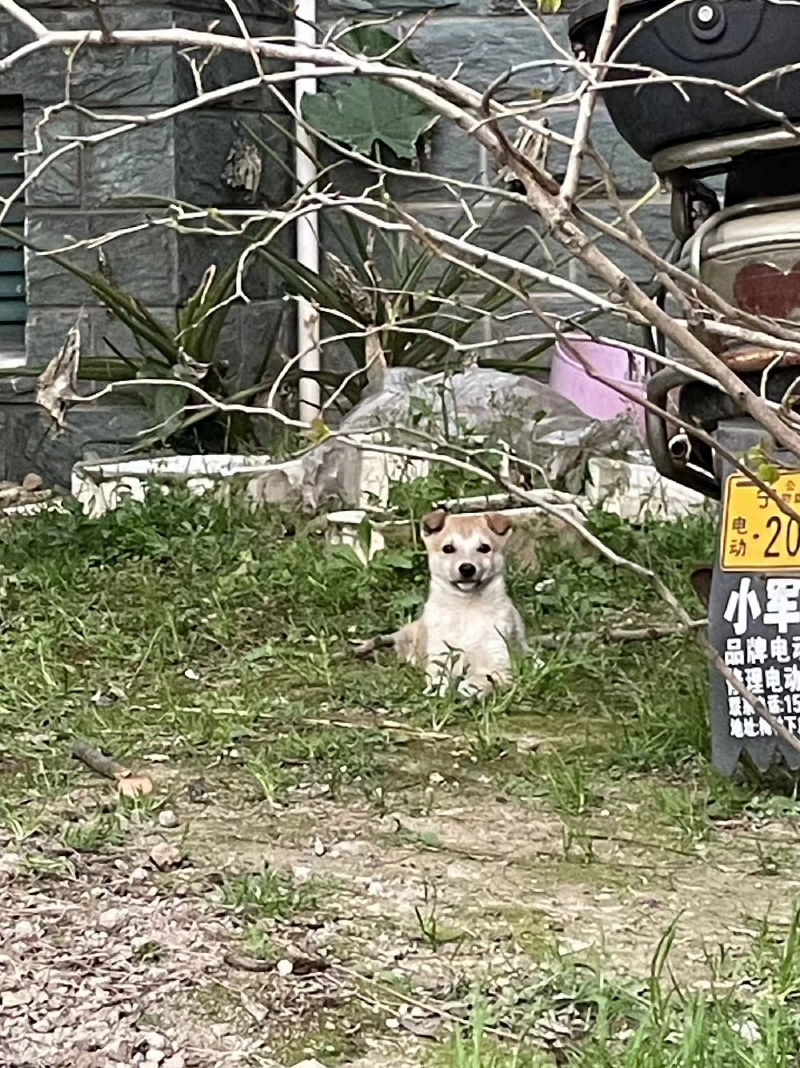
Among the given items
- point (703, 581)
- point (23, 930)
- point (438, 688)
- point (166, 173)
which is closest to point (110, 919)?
point (23, 930)

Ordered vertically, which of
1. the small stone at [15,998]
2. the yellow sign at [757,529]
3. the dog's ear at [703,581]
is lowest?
the small stone at [15,998]

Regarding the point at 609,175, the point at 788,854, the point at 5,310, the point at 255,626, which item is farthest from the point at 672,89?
the point at 5,310

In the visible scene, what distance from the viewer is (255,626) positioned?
3.78 meters

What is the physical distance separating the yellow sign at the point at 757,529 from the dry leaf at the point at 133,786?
0.96 metres

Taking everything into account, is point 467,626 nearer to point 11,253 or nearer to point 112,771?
point 112,771

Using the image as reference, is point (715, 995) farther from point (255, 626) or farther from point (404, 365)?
point (404, 365)

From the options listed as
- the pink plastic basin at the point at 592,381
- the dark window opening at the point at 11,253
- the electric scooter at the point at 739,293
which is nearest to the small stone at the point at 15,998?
the electric scooter at the point at 739,293

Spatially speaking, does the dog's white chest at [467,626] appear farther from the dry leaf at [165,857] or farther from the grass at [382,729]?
the dry leaf at [165,857]

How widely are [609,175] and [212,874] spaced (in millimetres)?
1144

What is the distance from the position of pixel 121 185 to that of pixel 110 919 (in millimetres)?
3855

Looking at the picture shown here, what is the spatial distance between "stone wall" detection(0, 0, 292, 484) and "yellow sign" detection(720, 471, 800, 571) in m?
3.23

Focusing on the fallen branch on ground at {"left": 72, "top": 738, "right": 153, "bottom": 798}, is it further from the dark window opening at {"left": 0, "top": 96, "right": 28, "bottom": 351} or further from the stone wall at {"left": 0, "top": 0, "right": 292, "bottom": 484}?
the dark window opening at {"left": 0, "top": 96, "right": 28, "bottom": 351}

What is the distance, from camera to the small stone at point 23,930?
1.95 metres

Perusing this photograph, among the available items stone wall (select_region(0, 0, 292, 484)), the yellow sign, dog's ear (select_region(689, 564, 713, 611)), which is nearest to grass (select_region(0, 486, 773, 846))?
dog's ear (select_region(689, 564, 713, 611))
